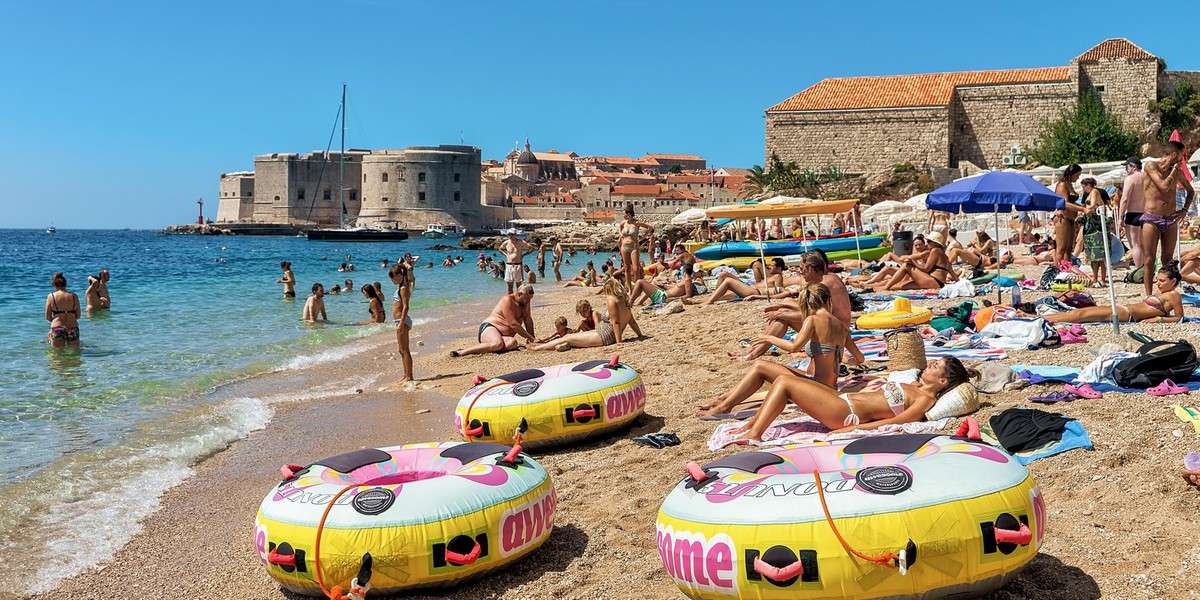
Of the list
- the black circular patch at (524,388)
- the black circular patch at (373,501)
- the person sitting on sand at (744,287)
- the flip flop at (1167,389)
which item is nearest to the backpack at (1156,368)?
the flip flop at (1167,389)

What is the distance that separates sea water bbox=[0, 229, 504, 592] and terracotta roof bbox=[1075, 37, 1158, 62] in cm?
3036

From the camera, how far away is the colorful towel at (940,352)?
726 centimetres

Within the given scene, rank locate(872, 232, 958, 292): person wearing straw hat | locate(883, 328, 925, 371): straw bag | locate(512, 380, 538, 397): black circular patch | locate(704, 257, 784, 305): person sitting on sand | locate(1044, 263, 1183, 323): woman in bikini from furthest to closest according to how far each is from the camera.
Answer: locate(704, 257, 784, 305): person sitting on sand, locate(872, 232, 958, 292): person wearing straw hat, locate(1044, 263, 1183, 323): woman in bikini, locate(883, 328, 925, 371): straw bag, locate(512, 380, 538, 397): black circular patch

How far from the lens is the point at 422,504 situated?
3.87m

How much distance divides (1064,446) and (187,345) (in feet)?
39.1

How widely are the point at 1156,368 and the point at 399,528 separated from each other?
462 centimetres

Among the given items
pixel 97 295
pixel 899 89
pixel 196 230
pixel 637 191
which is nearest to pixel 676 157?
pixel 637 191

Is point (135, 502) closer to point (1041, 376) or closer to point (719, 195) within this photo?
point (1041, 376)

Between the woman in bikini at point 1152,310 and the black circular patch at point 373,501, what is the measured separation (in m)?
6.37

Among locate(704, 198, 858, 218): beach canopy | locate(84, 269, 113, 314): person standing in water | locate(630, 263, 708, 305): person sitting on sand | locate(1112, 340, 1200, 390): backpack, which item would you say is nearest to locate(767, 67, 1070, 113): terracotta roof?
locate(704, 198, 858, 218): beach canopy

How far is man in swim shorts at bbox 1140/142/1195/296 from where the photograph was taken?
27.0 feet

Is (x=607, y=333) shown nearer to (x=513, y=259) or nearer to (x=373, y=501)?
(x=513, y=259)

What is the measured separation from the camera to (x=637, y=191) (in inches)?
3762

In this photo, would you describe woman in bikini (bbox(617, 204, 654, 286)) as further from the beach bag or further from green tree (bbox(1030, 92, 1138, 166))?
green tree (bbox(1030, 92, 1138, 166))
